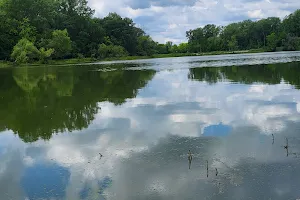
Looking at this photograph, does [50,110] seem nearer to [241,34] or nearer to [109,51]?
[109,51]

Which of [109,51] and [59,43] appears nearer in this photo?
[59,43]

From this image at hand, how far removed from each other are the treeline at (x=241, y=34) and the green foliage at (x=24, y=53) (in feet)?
264

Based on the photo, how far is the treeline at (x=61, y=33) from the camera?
7225 centimetres

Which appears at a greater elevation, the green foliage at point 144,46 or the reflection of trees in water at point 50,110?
the green foliage at point 144,46

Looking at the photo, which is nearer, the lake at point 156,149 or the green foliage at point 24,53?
the lake at point 156,149

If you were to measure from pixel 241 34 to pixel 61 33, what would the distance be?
83472mm

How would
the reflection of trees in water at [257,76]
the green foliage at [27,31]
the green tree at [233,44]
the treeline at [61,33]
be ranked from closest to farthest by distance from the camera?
1. the reflection of trees in water at [257,76]
2. the treeline at [61,33]
3. the green foliage at [27,31]
4. the green tree at [233,44]

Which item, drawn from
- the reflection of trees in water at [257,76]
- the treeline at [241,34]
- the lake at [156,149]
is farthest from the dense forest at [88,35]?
the lake at [156,149]

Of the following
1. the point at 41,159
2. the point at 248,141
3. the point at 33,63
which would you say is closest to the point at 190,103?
the point at 248,141

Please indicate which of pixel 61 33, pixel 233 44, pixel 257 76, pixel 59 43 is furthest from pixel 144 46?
pixel 257 76

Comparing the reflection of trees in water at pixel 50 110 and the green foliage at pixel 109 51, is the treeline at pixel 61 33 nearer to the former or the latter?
the green foliage at pixel 109 51

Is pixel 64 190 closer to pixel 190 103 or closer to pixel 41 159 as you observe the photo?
pixel 41 159

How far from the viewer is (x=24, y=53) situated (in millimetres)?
64938

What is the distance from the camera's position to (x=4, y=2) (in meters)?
82.4
